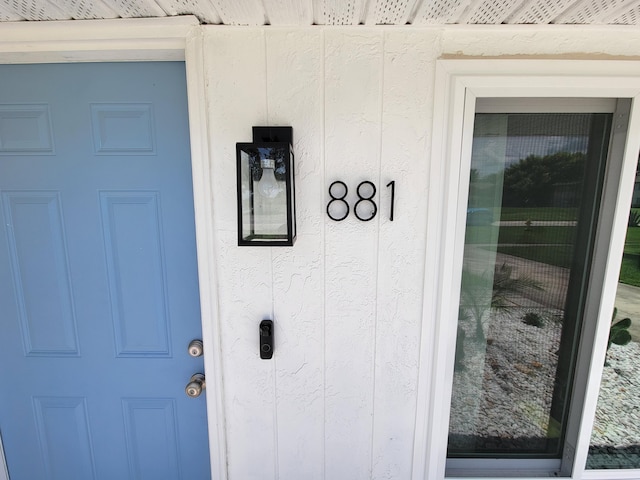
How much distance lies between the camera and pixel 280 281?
1000mm

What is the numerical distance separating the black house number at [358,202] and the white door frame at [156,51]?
44 centimetres

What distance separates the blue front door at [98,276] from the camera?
100cm

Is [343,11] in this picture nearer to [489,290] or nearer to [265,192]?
[265,192]

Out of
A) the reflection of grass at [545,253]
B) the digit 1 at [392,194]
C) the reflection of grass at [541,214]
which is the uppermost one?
the digit 1 at [392,194]

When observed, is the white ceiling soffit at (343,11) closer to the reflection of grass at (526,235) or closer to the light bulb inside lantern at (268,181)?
the light bulb inside lantern at (268,181)

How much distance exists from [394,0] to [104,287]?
143 centimetres

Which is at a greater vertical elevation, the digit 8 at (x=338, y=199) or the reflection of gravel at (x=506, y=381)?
the digit 8 at (x=338, y=199)

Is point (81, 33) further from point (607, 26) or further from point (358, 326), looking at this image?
point (607, 26)

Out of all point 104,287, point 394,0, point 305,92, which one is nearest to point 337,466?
point 104,287

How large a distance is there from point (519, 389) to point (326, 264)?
1.03m

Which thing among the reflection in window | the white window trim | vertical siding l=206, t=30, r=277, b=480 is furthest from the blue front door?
the reflection in window

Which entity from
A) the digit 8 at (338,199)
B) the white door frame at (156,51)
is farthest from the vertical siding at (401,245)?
the white door frame at (156,51)

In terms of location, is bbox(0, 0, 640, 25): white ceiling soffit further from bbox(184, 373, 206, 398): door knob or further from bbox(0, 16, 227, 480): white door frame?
bbox(184, 373, 206, 398): door knob

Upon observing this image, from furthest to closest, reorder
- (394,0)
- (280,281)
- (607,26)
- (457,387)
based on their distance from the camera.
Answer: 1. (457,387)
2. (280,281)
3. (607,26)
4. (394,0)
